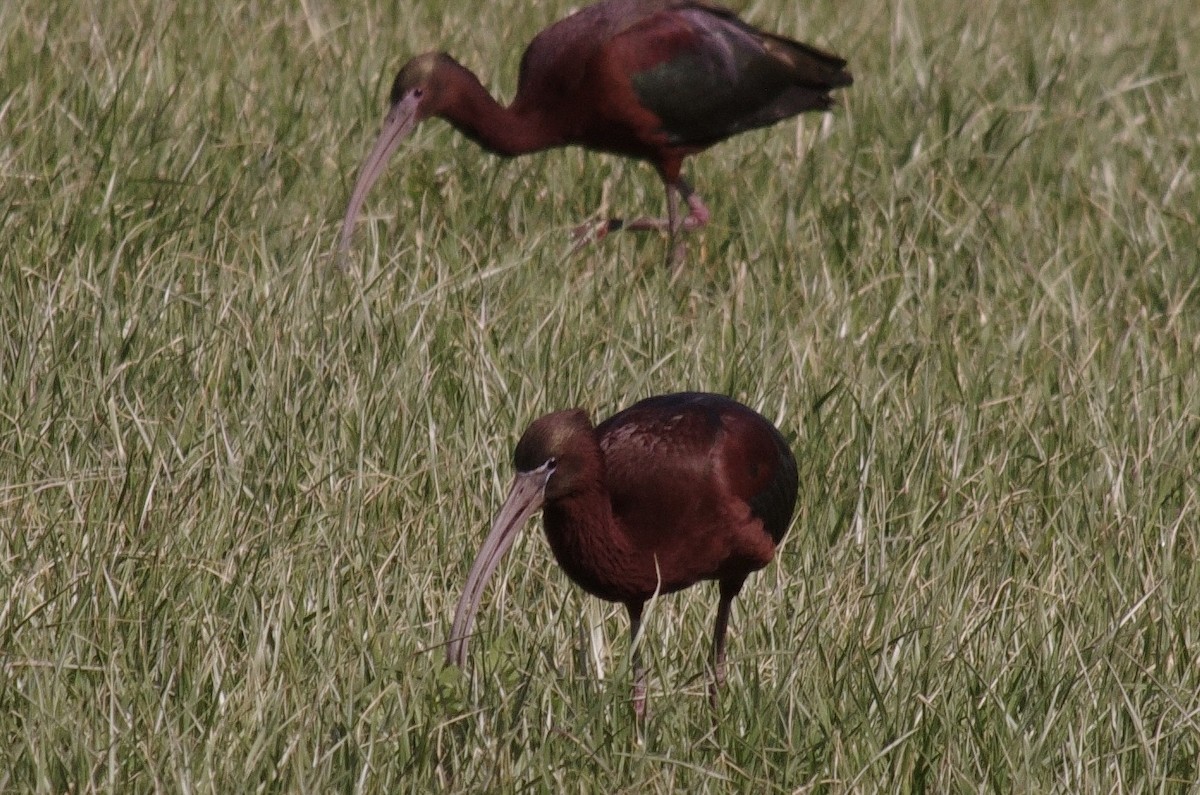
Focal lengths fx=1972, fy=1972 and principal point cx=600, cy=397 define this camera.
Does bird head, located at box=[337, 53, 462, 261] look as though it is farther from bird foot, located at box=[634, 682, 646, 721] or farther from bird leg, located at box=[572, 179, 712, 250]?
bird foot, located at box=[634, 682, 646, 721]

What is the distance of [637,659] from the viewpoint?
342cm

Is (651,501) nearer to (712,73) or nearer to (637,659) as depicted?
(637,659)

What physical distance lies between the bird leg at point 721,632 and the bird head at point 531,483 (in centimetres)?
42

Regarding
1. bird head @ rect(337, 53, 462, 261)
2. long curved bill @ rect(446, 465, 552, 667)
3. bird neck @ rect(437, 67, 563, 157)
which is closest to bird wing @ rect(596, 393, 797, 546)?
long curved bill @ rect(446, 465, 552, 667)

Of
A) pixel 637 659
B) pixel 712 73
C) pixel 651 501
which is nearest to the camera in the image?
pixel 637 659

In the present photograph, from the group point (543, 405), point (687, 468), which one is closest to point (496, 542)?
point (687, 468)

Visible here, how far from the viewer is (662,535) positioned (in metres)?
3.51

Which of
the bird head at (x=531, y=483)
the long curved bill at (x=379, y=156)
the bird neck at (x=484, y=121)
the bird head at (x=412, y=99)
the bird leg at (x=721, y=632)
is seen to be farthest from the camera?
the bird neck at (x=484, y=121)

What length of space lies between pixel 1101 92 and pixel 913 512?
10.8 ft

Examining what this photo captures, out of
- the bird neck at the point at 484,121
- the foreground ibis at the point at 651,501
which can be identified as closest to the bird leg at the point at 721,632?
the foreground ibis at the point at 651,501

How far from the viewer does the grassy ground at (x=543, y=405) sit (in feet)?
10.2

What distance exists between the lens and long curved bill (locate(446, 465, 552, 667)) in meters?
3.20

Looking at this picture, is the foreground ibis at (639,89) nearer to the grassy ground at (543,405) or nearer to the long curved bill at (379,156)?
the long curved bill at (379,156)

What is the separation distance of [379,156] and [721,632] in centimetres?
234
